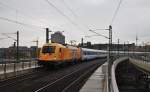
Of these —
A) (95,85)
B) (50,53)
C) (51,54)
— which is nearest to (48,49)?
(50,53)

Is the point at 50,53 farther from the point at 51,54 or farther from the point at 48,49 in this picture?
the point at 48,49

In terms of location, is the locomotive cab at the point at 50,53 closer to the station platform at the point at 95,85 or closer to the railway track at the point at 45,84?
the railway track at the point at 45,84

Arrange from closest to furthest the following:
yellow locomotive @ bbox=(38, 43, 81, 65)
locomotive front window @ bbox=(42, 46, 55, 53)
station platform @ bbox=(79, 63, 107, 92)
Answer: station platform @ bbox=(79, 63, 107, 92)
yellow locomotive @ bbox=(38, 43, 81, 65)
locomotive front window @ bbox=(42, 46, 55, 53)

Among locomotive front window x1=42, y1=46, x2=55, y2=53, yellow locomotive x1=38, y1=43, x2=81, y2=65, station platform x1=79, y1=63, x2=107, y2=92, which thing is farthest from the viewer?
locomotive front window x1=42, y1=46, x2=55, y2=53

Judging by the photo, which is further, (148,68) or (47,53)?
(148,68)

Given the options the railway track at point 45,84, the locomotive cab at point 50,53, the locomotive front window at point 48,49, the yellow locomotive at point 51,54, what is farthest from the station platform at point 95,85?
the locomotive front window at point 48,49

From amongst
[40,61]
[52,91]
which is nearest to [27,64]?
[40,61]

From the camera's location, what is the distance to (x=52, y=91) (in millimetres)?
19641

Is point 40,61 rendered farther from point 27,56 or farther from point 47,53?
point 27,56

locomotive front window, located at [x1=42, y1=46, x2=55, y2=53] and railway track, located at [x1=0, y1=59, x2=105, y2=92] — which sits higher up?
locomotive front window, located at [x1=42, y1=46, x2=55, y2=53]

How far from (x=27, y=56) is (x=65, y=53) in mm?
11101

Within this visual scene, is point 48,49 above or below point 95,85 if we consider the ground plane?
above

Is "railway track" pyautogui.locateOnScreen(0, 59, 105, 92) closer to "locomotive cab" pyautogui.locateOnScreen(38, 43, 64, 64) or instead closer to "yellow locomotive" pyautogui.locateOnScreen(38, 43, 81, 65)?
"yellow locomotive" pyautogui.locateOnScreen(38, 43, 81, 65)

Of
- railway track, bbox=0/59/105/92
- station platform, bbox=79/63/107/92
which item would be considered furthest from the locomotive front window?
→ station platform, bbox=79/63/107/92
